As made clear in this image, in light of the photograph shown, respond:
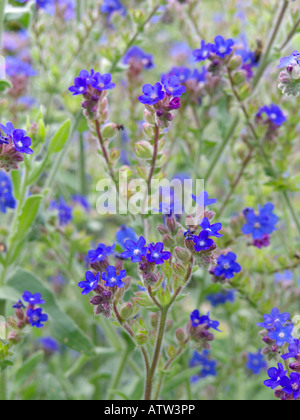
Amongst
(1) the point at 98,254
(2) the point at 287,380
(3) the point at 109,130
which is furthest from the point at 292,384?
(3) the point at 109,130

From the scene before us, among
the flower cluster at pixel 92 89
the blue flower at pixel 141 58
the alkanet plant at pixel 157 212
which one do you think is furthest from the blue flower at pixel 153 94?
the blue flower at pixel 141 58

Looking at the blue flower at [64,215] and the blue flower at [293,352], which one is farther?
the blue flower at [64,215]

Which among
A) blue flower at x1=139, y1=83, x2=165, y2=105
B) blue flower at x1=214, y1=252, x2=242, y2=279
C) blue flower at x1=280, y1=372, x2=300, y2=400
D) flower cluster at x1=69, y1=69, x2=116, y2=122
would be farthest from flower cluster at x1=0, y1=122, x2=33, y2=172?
blue flower at x1=280, y1=372, x2=300, y2=400

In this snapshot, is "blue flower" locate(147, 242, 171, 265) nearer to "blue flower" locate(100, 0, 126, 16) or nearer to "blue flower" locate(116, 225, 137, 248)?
"blue flower" locate(116, 225, 137, 248)

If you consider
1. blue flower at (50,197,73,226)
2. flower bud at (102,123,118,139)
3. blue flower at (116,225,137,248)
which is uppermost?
flower bud at (102,123,118,139)

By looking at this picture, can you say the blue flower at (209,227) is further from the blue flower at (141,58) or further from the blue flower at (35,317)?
the blue flower at (141,58)

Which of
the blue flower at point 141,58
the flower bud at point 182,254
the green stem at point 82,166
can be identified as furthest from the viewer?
the green stem at point 82,166
